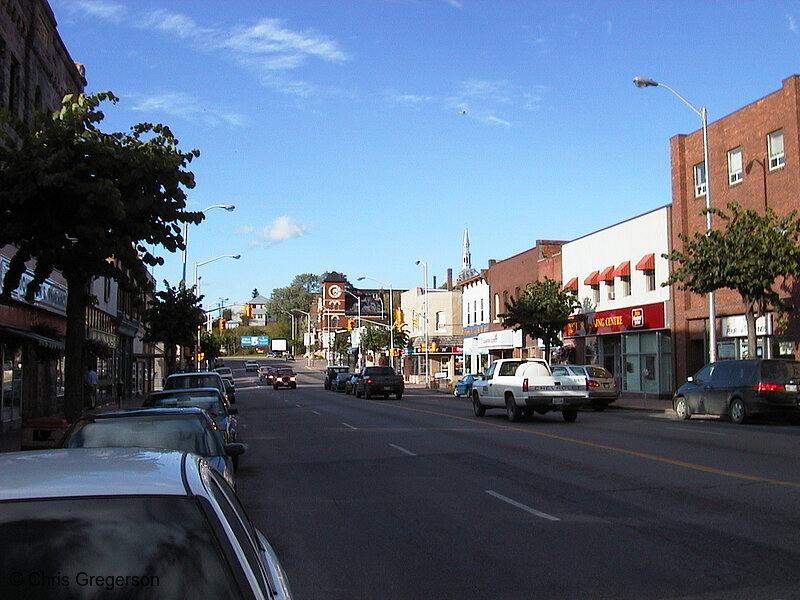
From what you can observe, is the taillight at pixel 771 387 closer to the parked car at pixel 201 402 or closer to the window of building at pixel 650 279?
the parked car at pixel 201 402

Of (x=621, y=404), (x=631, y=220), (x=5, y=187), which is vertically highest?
(x=631, y=220)

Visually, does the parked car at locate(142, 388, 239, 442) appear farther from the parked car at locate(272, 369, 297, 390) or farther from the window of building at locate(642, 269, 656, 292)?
the parked car at locate(272, 369, 297, 390)

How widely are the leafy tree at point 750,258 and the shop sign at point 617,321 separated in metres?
11.4

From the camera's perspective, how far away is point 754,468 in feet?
44.3

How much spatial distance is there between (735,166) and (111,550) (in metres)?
35.3

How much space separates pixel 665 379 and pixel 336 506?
31.3 meters

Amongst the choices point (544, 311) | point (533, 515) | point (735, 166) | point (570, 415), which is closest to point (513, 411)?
point (570, 415)

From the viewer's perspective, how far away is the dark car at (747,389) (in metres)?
23.0

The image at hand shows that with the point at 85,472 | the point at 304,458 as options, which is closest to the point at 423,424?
the point at 304,458

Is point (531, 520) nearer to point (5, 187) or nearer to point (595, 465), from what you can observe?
point (595, 465)

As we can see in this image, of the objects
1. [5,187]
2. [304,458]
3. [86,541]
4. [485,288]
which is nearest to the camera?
[86,541]

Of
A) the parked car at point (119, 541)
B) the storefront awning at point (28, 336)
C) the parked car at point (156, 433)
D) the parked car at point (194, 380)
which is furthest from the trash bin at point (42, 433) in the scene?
the parked car at point (119, 541)

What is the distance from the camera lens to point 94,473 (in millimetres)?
3332

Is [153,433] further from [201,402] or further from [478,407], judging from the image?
[478,407]
